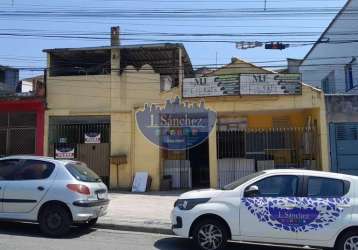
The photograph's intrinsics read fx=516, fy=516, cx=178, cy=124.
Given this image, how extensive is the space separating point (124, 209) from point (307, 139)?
873cm

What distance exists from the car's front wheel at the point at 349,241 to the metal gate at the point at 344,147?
1079 cm

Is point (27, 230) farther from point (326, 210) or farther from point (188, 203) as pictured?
point (326, 210)

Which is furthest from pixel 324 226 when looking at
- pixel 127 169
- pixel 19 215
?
pixel 127 169

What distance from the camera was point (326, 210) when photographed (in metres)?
8.95

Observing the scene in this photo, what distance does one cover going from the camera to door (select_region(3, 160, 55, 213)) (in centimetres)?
1067

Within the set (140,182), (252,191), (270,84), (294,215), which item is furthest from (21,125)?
(294,215)

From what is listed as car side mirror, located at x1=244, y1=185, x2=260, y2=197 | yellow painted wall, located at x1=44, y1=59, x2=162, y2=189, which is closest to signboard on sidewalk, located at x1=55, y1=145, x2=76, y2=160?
yellow painted wall, located at x1=44, y1=59, x2=162, y2=189

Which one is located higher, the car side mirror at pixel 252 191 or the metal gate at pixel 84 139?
the metal gate at pixel 84 139

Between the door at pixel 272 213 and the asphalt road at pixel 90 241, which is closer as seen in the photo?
the door at pixel 272 213

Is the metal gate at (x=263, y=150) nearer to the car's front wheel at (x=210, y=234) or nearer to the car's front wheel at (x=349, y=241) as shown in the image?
the car's front wheel at (x=210, y=234)

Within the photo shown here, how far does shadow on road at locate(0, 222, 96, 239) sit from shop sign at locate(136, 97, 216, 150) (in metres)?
8.71

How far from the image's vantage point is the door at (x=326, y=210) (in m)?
8.89

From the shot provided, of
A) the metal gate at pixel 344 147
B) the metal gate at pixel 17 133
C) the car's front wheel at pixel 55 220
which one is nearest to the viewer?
the car's front wheel at pixel 55 220

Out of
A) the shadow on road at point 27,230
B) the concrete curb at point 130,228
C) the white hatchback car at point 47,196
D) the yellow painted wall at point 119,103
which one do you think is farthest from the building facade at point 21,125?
the white hatchback car at point 47,196
